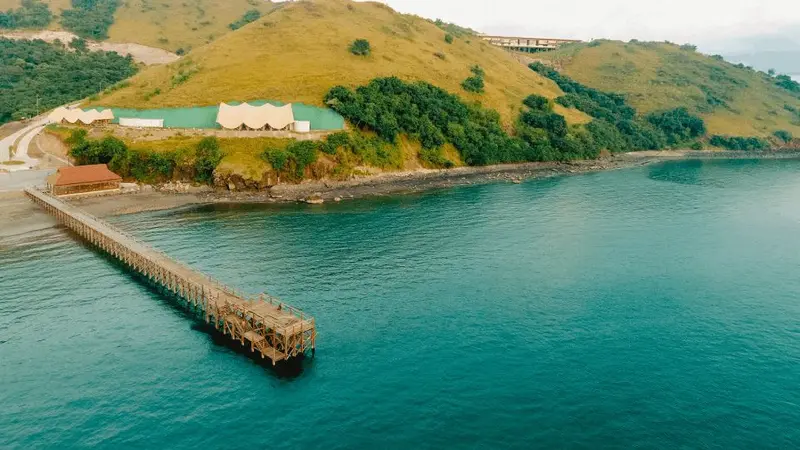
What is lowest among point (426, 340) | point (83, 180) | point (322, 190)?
point (426, 340)

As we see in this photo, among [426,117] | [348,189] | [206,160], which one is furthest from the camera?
[426,117]

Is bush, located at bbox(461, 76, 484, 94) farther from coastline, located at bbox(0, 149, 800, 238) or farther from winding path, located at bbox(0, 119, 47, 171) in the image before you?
winding path, located at bbox(0, 119, 47, 171)

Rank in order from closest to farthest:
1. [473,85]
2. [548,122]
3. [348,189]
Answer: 1. [348,189]
2. [548,122]
3. [473,85]

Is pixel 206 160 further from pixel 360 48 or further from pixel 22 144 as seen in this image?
pixel 360 48

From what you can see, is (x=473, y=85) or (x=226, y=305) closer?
(x=226, y=305)

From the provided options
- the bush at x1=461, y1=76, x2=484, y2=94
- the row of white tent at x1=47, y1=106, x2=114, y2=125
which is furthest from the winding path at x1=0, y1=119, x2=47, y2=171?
the bush at x1=461, y1=76, x2=484, y2=94

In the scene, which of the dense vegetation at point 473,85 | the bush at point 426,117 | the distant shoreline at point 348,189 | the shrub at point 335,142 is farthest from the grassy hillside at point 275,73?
the distant shoreline at point 348,189

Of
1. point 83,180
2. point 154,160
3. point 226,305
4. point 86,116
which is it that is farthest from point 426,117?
point 226,305

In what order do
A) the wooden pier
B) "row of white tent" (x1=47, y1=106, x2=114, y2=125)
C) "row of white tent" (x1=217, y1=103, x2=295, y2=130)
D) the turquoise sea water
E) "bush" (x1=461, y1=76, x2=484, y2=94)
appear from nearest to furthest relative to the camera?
the turquoise sea water → the wooden pier → "row of white tent" (x1=217, y1=103, x2=295, y2=130) → "row of white tent" (x1=47, y1=106, x2=114, y2=125) → "bush" (x1=461, y1=76, x2=484, y2=94)
